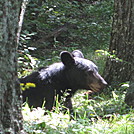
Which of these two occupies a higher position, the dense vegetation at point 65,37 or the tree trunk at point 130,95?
the dense vegetation at point 65,37

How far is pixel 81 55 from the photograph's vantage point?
7.09 metres

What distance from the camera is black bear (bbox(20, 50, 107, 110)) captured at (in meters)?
6.14

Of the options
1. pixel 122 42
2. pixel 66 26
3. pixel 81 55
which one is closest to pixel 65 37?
pixel 66 26

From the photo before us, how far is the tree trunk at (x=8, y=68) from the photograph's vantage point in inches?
122

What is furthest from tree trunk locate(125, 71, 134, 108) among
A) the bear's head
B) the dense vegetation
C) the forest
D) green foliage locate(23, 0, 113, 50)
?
green foliage locate(23, 0, 113, 50)

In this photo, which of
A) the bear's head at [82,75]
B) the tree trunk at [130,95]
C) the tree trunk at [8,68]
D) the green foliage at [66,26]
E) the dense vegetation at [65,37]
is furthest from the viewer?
the green foliage at [66,26]

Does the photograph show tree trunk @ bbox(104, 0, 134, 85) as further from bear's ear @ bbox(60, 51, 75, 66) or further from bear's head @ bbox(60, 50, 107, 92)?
bear's ear @ bbox(60, 51, 75, 66)

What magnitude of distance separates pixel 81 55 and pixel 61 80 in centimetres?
105

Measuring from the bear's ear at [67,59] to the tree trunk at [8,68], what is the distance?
2904 millimetres

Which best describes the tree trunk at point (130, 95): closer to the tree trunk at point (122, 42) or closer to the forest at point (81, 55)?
the forest at point (81, 55)

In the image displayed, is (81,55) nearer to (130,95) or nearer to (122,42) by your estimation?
(122,42)

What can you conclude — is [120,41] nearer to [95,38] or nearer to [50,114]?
[50,114]

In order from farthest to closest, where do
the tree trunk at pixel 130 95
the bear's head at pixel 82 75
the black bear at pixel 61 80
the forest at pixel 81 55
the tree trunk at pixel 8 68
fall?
the bear's head at pixel 82 75 < the black bear at pixel 61 80 < the tree trunk at pixel 130 95 < the forest at pixel 81 55 < the tree trunk at pixel 8 68

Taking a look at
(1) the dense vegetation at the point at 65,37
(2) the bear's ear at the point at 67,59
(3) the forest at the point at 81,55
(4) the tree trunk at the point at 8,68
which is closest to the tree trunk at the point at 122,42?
(3) the forest at the point at 81,55
